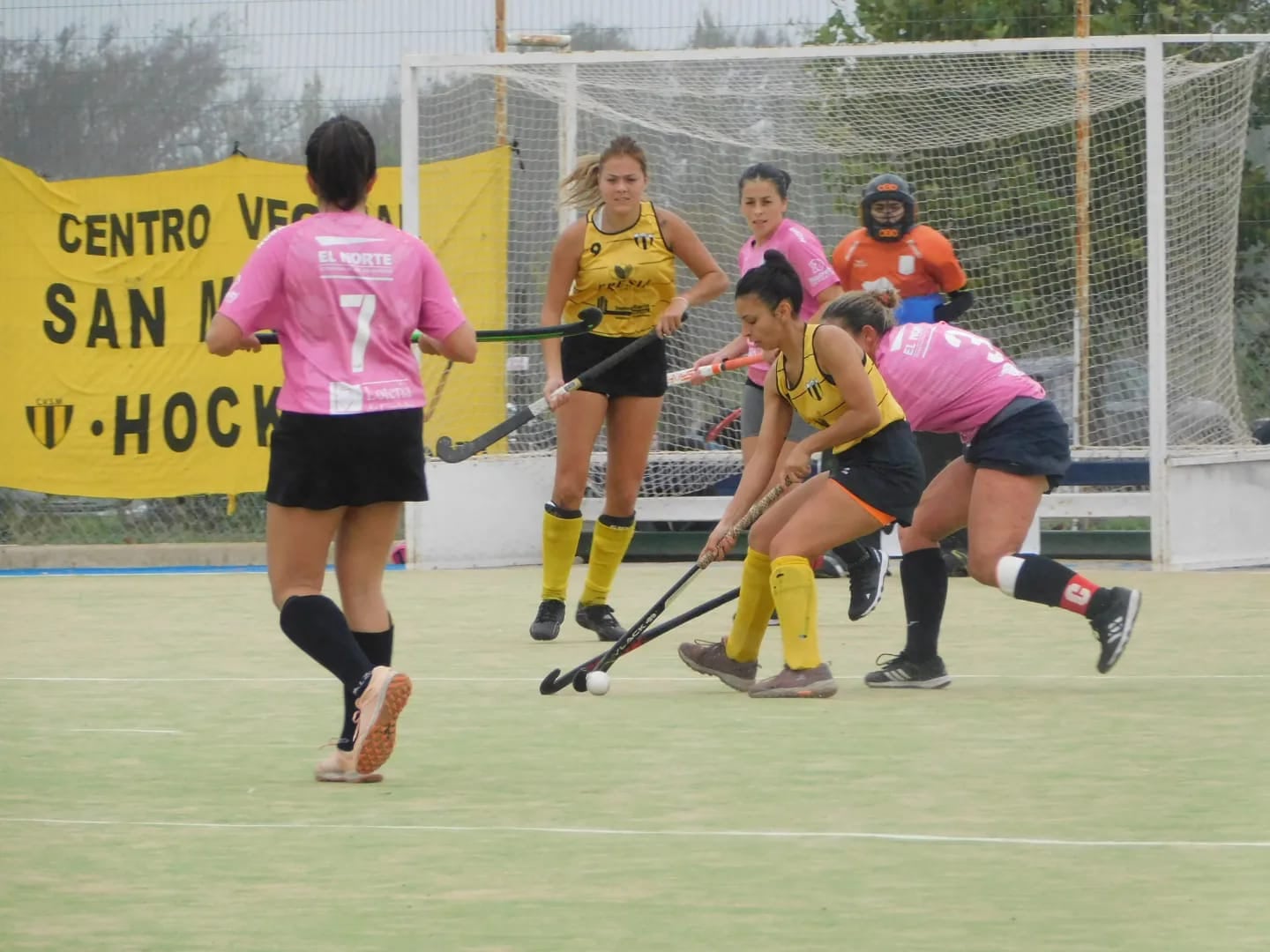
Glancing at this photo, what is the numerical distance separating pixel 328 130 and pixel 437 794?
1.42m

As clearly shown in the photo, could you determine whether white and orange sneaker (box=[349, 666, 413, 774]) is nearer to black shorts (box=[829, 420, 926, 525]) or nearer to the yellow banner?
black shorts (box=[829, 420, 926, 525])

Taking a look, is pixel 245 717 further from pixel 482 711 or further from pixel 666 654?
pixel 666 654

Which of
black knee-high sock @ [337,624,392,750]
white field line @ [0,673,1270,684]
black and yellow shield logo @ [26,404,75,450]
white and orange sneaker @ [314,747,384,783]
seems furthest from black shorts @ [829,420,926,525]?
black and yellow shield logo @ [26,404,75,450]

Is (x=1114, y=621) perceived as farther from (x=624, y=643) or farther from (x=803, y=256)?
(x=803, y=256)

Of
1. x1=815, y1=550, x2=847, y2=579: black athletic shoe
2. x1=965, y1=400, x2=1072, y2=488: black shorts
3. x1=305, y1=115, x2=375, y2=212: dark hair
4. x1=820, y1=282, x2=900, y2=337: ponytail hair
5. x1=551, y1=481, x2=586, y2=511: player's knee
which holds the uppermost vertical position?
x1=305, y1=115, x2=375, y2=212: dark hair

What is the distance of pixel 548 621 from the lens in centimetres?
777

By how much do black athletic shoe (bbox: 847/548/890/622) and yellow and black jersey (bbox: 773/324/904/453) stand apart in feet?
6.11

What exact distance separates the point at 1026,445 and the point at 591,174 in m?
2.05

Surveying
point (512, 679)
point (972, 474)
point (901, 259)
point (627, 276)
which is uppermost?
point (627, 276)

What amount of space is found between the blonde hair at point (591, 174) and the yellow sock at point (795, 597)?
1.92 meters

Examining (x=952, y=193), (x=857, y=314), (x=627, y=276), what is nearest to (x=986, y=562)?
(x=857, y=314)

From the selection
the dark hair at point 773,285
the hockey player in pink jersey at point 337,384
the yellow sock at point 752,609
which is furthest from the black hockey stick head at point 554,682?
the hockey player in pink jersey at point 337,384

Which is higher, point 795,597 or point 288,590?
point 288,590

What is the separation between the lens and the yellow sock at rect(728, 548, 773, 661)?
245 inches
